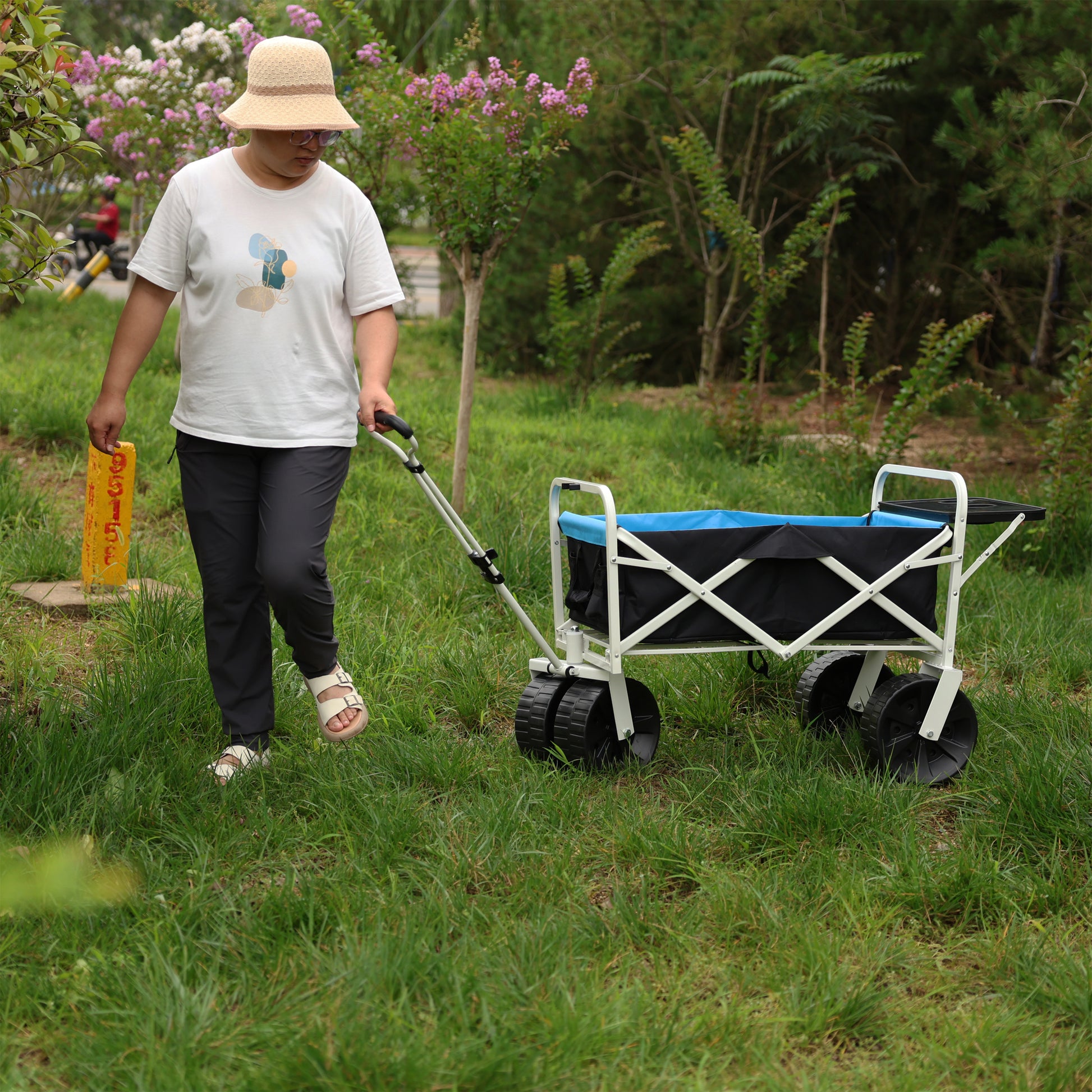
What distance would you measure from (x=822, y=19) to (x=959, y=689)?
22.0 feet

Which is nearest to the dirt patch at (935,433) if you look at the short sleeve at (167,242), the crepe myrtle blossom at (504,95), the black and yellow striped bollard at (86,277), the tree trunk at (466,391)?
the tree trunk at (466,391)

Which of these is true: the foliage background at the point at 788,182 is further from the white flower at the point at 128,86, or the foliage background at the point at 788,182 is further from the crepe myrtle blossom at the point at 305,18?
the crepe myrtle blossom at the point at 305,18

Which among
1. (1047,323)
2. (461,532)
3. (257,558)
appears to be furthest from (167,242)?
(1047,323)

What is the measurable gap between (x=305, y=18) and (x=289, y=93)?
13.6ft

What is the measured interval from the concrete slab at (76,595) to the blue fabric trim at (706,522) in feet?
5.57

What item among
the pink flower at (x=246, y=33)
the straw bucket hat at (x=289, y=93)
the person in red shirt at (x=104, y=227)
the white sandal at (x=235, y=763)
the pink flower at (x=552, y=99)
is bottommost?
the white sandal at (x=235, y=763)

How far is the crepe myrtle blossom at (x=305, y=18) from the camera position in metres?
6.56

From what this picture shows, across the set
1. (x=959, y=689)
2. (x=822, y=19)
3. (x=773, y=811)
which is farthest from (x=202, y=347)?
(x=822, y=19)

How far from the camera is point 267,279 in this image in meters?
3.00

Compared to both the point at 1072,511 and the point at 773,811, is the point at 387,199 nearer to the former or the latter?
the point at 1072,511

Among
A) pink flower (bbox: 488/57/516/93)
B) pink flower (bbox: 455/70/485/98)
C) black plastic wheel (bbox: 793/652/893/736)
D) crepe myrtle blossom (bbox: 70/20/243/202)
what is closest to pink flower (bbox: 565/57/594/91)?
pink flower (bbox: 488/57/516/93)

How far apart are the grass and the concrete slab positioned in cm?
10

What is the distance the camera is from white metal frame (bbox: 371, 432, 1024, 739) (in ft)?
10.7

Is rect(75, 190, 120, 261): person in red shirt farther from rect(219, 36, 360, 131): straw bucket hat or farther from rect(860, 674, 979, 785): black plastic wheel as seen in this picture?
rect(860, 674, 979, 785): black plastic wheel
